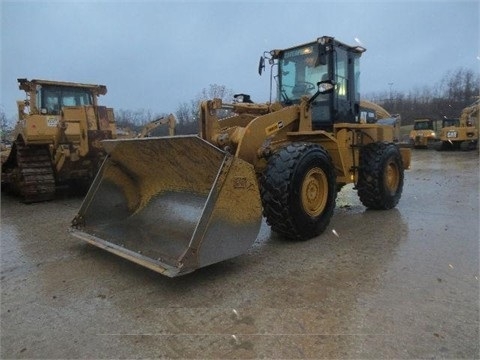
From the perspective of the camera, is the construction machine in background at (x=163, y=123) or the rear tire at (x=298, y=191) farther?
the construction machine in background at (x=163, y=123)

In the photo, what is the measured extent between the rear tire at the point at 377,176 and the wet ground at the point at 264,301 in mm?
1091

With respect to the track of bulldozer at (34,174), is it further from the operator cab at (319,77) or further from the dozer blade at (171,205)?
the operator cab at (319,77)

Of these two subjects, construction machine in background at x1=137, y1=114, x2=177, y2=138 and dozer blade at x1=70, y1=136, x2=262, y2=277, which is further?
construction machine in background at x1=137, y1=114, x2=177, y2=138

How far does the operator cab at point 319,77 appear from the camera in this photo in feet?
19.5

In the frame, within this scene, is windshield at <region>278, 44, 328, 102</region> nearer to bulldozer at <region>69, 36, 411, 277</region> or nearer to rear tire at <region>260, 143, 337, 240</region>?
bulldozer at <region>69, 36, 411, 277</region>

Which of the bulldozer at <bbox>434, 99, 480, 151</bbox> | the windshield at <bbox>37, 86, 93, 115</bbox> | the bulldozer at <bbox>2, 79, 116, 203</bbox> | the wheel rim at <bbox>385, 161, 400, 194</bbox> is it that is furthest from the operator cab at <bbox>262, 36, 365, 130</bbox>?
the bulldozer at <bbox>434, 99, 480, 151</bbox>

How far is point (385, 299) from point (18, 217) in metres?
6.19

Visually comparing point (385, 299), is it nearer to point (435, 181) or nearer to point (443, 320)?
point (443, 320)

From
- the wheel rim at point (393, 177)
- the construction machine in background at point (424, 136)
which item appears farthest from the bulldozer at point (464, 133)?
the wheel rim at point (393, 177)

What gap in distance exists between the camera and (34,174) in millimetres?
8203

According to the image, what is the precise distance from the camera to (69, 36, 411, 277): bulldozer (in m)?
3.70

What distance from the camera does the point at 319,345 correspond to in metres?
2.59

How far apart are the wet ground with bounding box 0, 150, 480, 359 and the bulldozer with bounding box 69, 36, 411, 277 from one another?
0.88 feet

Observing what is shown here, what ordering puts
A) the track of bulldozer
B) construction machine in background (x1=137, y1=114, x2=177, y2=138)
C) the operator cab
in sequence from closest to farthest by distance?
1. the operator cab
2. the track of bulldozer
3. construction machine in background (x1=137, y1=114, x2=177, y2=138)
